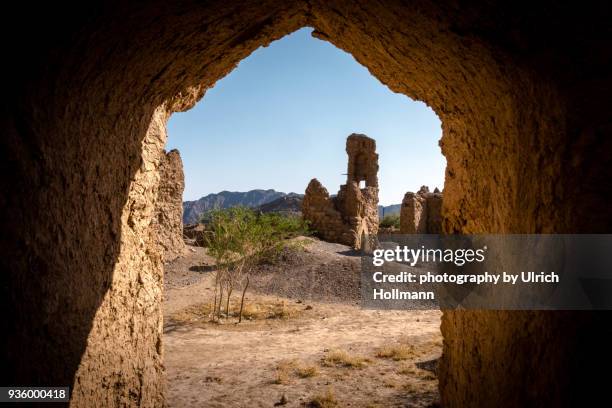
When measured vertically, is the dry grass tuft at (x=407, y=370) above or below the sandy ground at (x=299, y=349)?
above

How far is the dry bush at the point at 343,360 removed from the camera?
835cm

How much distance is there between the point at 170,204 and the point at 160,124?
15855 mm

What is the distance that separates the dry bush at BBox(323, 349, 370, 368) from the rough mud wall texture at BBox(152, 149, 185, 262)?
11.8m

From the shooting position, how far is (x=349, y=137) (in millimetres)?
29734

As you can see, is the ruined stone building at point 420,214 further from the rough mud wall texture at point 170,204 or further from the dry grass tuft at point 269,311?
the dry grass tuft at point 269,311

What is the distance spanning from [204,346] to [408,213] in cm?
2142

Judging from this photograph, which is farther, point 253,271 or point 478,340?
point 253,271

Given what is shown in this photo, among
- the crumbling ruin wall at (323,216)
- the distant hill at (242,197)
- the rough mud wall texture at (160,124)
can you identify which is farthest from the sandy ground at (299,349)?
the distant hill at (242,197)

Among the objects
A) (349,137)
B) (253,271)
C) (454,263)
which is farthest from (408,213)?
(454,263)

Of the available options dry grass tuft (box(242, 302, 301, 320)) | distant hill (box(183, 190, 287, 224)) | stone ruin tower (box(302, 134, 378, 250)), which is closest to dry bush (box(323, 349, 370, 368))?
dry grass tuft (box(242, 302, 301, 320))

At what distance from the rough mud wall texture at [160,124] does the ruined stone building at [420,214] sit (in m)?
25.5

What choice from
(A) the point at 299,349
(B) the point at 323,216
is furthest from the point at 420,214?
(A) the point at 299,349

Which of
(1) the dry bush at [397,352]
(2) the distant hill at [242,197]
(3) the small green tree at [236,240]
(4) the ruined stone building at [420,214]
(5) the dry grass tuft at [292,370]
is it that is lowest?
(5) the dry grass tuft at [292,370]

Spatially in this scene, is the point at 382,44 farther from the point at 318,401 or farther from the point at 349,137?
the point at 349,137
